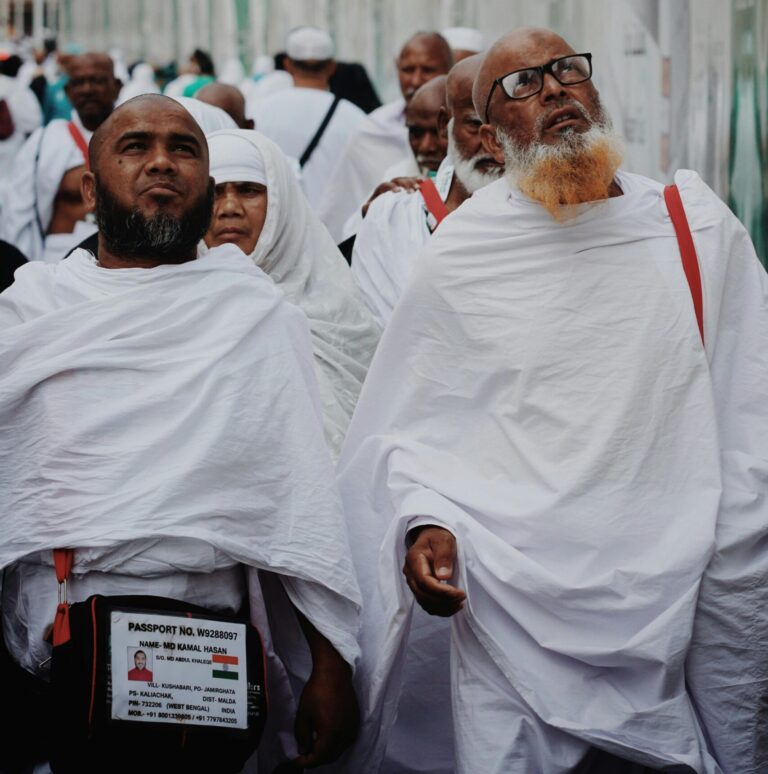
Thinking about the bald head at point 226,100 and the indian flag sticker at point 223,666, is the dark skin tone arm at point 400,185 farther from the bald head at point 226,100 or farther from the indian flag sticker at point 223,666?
the indian flag sticker at point 223,666

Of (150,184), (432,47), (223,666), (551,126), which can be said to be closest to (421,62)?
(432,47)

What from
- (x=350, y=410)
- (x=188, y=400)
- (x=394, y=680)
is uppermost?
(x=188, y=400)

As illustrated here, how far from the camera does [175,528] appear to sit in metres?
3.48

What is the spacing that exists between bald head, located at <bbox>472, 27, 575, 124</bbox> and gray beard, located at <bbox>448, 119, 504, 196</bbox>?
1.09m

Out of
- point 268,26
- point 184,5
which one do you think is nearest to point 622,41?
point 268,26

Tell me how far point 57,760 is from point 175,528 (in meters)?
0.55

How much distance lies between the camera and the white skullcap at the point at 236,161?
5.01 meters

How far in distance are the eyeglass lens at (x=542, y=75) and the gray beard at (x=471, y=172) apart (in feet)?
3.99

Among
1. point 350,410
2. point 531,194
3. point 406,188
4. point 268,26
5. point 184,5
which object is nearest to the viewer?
point 531,194

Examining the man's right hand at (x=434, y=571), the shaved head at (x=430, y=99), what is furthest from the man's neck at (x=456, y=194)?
the man's right hand at (x=434, y=571)

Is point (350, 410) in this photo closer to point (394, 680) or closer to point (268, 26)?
point (394, 680)

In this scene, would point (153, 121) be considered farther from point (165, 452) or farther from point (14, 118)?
point (14, 118)

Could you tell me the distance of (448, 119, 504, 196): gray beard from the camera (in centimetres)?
528

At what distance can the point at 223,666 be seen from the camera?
347 centimetres
